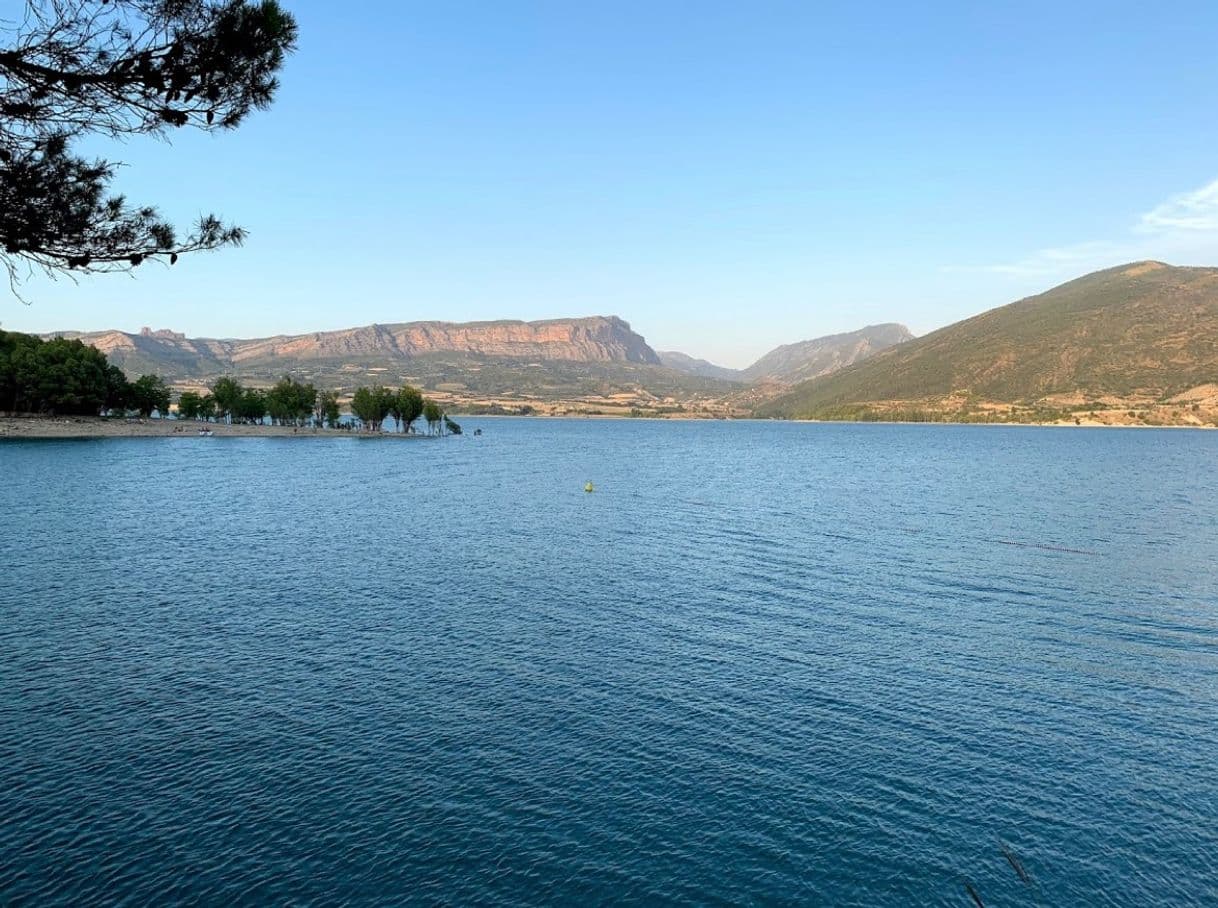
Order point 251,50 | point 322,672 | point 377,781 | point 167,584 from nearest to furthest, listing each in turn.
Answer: point 251,50
point 377,781
point 322,672
point 167,584

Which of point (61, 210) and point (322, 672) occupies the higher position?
point (61, 210)

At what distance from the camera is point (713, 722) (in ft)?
124

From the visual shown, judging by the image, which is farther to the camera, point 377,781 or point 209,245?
point 377,781

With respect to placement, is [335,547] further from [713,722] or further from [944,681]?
[944,681]

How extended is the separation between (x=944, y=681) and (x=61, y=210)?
45135 mm

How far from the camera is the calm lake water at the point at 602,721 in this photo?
26469 mm

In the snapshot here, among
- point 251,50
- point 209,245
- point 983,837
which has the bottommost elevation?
point 983,837

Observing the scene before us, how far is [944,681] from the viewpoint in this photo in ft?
142

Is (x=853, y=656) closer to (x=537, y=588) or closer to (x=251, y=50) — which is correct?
(x=537, y=588)

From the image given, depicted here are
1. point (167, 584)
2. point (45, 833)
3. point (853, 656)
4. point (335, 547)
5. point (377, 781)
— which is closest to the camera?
point (45, 833)

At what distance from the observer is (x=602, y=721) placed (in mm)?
37625

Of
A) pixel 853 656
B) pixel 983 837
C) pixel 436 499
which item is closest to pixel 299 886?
pixel 983 837

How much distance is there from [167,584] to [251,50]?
169 feet

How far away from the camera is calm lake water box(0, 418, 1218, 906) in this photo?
26469mm
